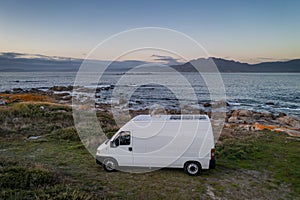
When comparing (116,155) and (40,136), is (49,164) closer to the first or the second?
(116,155)

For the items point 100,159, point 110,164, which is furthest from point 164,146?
point 100,159

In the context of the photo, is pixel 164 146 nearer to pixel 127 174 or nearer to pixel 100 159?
pixel 127 174

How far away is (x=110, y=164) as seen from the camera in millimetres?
9211

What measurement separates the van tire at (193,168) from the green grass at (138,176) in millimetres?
298

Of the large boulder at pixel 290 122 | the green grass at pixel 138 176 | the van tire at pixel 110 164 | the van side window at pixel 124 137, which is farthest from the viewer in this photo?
the large boulder at pixel 290 122

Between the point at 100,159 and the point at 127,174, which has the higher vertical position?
the point at 100,159

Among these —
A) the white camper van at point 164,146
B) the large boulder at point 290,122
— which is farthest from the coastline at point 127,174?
the large boulder at point 290,122

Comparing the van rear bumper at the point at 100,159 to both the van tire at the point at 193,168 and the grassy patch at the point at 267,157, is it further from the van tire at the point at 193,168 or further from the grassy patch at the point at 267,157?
the grassy patch at the point at 267,157

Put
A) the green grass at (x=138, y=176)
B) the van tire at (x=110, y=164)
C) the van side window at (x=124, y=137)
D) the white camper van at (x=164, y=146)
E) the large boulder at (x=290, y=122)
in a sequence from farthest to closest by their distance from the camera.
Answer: the large boulder at (x=290, y=122) → the van tire at (x=110, y=164) → the van side window at (x=124, y=137) → the white camper van at (x=164, y=146) → the green grass at (x=138, y=176)

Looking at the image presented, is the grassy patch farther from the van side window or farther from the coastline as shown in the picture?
the van side window

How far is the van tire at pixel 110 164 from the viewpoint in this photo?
30.1 feet

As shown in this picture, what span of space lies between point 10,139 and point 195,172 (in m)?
12.0

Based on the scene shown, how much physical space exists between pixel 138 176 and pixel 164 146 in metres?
1.54

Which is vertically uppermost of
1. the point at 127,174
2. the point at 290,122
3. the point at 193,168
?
the point at 193,168
